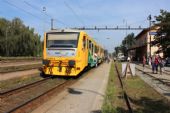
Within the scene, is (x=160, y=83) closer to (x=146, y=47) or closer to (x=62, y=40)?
(x=62, y=40)

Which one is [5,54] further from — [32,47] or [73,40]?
[73,40]

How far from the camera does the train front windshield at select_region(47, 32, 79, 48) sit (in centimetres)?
2112

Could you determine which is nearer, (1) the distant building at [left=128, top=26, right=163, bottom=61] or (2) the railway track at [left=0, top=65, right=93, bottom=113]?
(2) the railway track at [left=0, top=65, right=93, bottom=113]

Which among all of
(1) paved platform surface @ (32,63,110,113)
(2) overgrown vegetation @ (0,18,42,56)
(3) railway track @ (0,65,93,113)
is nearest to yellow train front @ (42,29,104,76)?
(3) railway track @ (0,65,93,113)

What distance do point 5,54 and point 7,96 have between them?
65.0 meters

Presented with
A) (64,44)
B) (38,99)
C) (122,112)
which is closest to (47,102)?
(38,99)

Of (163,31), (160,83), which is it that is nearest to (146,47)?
(163,31)

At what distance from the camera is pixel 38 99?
12.5 m

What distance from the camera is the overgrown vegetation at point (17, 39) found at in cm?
7469

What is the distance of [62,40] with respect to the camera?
21312mm

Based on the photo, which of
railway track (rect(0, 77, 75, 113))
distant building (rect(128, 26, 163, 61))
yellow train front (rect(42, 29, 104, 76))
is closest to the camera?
railway track (rect(0, 77, 75, 113))

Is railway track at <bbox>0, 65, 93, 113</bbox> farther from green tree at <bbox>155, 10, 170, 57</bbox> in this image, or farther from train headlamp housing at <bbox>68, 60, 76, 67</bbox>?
green tree at <bbox>155, 10, 170, 57</bbox>

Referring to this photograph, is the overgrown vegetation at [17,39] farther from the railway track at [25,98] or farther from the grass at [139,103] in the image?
the grass at [139,103]

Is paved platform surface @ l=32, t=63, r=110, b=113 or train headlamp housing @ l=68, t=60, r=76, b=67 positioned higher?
train headlamp housing @ l=68, t=60, r=76, b=67
